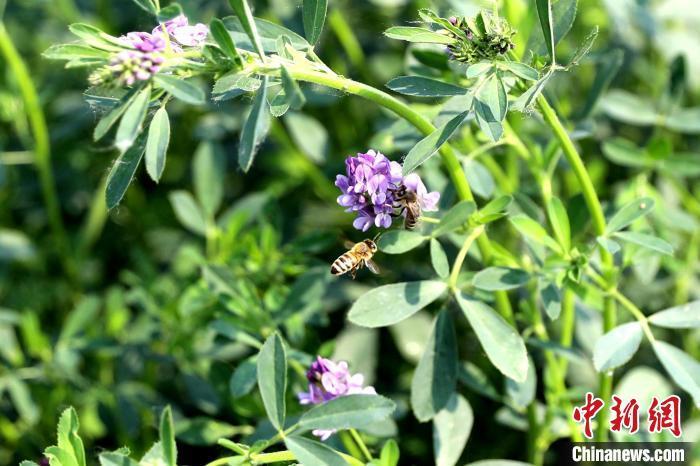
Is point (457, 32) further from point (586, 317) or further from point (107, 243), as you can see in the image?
point (107, 243)

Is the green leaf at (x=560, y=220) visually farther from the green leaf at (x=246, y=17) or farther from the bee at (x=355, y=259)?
the green leaf at (x=246, y=17)

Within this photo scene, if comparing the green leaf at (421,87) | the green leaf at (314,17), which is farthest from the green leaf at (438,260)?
the green leaf at (314,17)

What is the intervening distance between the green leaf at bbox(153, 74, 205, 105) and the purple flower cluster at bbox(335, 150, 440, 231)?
207mm

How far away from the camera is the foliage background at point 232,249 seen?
170 cm

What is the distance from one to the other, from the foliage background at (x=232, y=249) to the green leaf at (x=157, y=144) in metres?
0.41

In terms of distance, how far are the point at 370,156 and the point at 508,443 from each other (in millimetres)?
1041


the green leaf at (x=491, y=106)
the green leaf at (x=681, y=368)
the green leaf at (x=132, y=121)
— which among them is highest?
the green leaf at (x=132, y=121)

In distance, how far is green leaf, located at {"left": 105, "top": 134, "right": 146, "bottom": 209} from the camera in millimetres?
1142

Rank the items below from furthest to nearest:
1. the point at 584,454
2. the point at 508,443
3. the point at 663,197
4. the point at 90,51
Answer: the point at 663,197 → the point at 508,443 → the point at 584,454 → the point at 90,51

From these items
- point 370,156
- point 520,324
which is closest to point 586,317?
point 520,324

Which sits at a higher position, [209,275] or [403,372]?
[209,275]

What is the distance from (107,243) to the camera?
248cm

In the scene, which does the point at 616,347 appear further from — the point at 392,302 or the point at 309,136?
the point at 309,136

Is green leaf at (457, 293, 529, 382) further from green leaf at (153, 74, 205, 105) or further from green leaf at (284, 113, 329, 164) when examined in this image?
green leaf at (284, 113, 329, 164)
